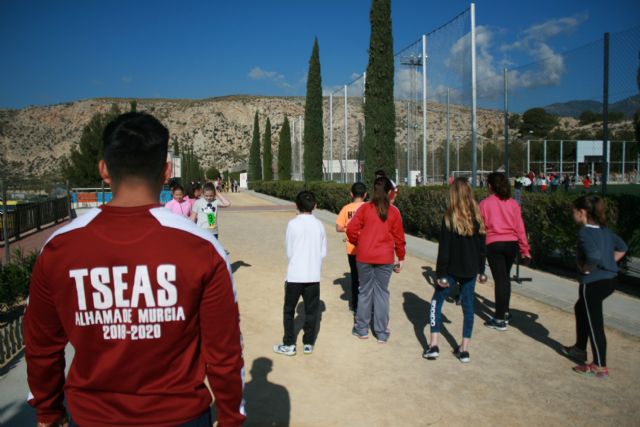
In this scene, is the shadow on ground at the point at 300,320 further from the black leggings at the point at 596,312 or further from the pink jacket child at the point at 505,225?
the black leggings at the point at 596,312

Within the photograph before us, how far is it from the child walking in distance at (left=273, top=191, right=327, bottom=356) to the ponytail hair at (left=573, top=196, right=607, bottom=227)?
2.50 m

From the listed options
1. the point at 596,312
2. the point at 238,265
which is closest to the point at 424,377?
the point at 596,312

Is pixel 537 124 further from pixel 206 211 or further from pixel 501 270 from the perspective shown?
pixel 501 270

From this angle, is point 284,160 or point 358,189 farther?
point 284,160

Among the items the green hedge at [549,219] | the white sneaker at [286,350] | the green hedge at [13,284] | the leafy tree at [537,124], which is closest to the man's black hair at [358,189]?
the white sneaker at [286,350]

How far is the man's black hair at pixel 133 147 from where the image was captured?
183cm

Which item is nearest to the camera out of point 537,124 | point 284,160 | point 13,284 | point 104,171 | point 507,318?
Result: point 104,171

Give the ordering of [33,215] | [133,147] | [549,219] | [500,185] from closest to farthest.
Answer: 1. [133,147]
2. [500,185]
3. [549,219]
4. [33,215]

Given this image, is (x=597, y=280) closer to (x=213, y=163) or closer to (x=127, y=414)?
(x=127, y=414)

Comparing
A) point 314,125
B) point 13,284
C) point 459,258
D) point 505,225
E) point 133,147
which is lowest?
point 13,284

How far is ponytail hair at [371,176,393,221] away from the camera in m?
5.77

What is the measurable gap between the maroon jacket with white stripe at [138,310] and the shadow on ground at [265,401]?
2.31m

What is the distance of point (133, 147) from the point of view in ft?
6.02

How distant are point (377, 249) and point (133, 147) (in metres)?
4.21
